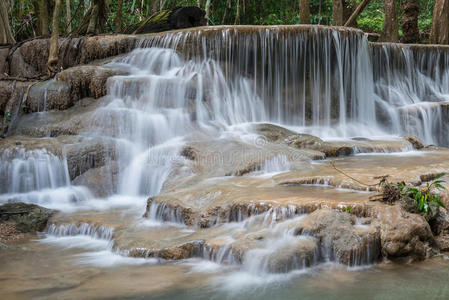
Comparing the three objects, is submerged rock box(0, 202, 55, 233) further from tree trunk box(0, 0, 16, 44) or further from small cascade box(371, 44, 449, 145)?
tree trunk box(0, 0, 16, 44)

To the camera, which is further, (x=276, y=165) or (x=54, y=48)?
(x=54, y=48)

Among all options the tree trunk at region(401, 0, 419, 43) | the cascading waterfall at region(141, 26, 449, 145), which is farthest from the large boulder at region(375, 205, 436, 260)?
the tree trunk at region(401, 0, 419, 43)

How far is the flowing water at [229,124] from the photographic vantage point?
4.05 m

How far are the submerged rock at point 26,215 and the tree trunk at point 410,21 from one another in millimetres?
12238

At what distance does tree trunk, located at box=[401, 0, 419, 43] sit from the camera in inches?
552

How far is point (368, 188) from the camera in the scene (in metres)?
5.09

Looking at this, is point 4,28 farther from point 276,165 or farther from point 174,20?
point 276,165

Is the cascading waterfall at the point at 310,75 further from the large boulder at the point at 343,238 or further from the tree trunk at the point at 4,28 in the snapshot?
the large boulder at the point at 343,238

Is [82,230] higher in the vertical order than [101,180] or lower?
lower

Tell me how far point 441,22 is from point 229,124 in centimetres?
893

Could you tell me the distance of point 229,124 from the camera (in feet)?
31.4

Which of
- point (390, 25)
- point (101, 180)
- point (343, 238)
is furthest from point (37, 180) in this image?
point (390, 25)

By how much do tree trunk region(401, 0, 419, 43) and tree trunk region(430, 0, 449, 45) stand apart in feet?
2.18

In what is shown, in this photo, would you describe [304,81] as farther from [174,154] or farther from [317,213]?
[317,213]
